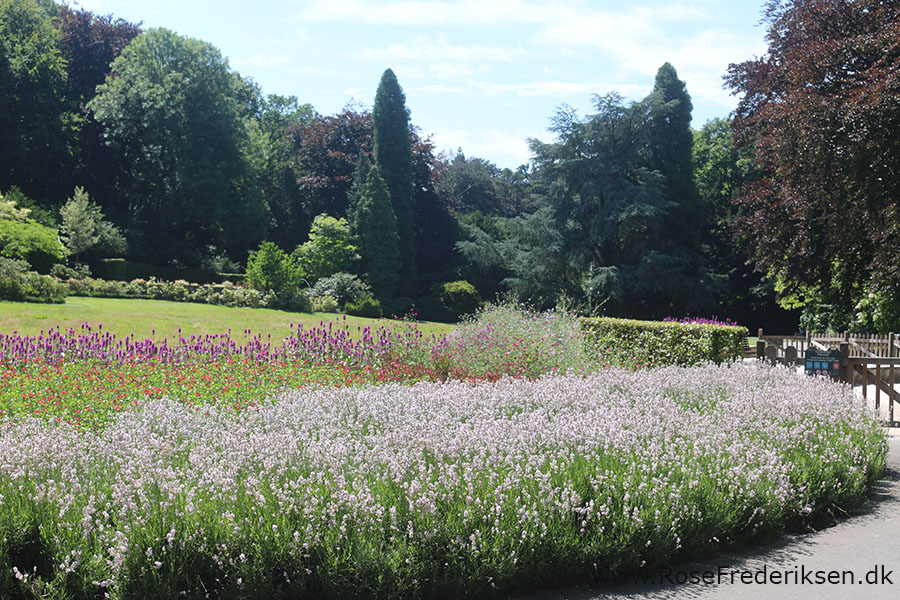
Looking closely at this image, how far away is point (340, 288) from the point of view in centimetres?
2781

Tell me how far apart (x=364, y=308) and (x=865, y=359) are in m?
19.3

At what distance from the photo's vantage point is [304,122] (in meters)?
44.7

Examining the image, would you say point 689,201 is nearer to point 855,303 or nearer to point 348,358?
point 855,303

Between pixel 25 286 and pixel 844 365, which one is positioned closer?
pixel 844 365

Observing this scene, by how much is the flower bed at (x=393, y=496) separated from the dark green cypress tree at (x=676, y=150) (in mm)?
24556

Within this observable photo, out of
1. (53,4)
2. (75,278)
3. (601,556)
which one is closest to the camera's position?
A: (601,556)

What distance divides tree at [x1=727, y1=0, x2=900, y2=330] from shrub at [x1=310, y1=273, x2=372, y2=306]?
1443 cm

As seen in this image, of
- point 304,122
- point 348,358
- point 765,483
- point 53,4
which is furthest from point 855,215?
point 53,4

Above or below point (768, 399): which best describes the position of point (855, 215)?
above

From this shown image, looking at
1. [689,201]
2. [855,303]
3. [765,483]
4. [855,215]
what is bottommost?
[765,483]

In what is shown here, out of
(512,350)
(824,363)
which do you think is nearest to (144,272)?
(512,350)

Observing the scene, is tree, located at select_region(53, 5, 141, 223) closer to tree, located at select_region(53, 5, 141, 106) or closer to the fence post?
tree, located at select_region(53, 5, 141, 106)

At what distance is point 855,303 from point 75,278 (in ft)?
81.9

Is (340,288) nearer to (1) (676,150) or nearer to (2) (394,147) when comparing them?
(2) (394,147)
